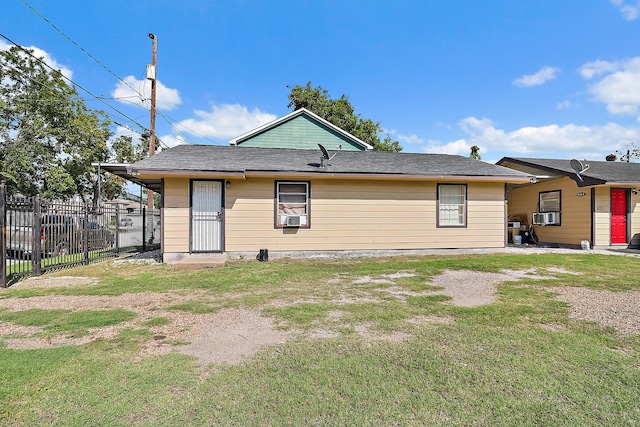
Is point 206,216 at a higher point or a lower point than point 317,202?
lower

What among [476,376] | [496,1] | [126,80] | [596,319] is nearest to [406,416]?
[476,376]

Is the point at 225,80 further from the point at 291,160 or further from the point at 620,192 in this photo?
the point at 620,192

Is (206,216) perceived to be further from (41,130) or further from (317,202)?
(41,130)

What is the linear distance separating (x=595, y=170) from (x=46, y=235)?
1849cm

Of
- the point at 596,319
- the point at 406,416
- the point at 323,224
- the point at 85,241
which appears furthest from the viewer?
the point at 323,224

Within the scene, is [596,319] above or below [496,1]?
below

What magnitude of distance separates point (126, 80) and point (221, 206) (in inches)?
383

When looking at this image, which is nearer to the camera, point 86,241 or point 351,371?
point 351,371

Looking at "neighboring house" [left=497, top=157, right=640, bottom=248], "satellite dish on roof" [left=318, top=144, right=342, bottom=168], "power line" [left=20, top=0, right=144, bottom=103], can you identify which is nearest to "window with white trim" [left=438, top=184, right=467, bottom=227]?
"satellite dish on roof" [left=318, top=144, right=342, bottom=168]

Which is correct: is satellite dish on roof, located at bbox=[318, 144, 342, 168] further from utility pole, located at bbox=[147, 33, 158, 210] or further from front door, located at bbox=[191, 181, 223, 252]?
utility pole, located at bbox=[147, 33, 158, 210]

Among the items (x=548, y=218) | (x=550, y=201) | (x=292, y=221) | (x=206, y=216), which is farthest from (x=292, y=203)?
(x=550, y=201)

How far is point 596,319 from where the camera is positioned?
154 inches

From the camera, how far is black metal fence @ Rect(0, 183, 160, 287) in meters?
6.42

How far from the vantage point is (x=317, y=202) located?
9.78 metres
